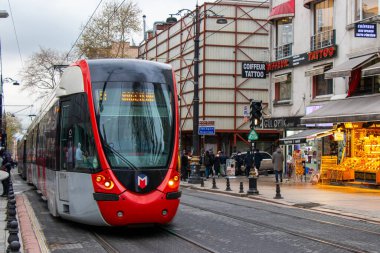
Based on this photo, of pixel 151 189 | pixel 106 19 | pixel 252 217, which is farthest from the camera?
pixel 106 19

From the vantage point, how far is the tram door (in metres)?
11.4

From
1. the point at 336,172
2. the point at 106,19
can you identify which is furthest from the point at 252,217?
the point at 106,19

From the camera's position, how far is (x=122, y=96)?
1077cm

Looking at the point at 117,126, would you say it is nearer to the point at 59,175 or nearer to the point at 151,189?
the point at 151,189

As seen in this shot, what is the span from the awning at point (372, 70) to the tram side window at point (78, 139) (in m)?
13.7

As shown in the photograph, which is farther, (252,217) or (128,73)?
(252,217)

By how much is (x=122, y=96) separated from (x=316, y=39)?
2000 cm

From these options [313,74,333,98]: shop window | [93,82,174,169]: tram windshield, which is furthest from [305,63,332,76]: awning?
[93,82,174,169]: tram windshield

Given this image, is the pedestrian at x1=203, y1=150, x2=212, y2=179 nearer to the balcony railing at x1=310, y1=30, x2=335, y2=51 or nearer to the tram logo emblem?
the balcony railing at x1=310, y1=30, x2=335, y2=51

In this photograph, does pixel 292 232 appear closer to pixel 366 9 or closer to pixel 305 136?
pixel 305 136

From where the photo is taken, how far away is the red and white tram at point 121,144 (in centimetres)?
1023

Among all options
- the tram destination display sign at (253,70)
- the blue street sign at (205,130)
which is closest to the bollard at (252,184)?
the blue street sign at (205,130)

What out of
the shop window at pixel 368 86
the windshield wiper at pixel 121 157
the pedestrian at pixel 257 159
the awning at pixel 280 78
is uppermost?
the awning at pixel 280 78

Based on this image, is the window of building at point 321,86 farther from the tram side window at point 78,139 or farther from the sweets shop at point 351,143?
the tram side window at point 78,139
